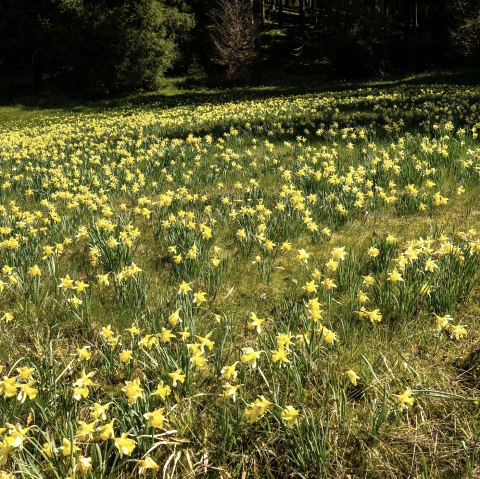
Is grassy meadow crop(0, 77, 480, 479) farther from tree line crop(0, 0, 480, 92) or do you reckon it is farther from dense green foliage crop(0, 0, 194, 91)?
dense green foliage crop(0, 0, 194, 91)

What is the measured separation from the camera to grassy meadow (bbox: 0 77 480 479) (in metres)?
1.83

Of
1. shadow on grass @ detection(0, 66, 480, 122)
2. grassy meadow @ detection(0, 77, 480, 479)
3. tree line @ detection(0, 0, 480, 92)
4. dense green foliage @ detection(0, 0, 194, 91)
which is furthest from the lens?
dense green foliage @ detection(0, 0, 194, 91)

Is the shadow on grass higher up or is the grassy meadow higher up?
the shadow on grass


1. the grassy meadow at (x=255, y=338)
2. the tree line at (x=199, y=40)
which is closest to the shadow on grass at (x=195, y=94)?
the tree line at (x=199, y=40)

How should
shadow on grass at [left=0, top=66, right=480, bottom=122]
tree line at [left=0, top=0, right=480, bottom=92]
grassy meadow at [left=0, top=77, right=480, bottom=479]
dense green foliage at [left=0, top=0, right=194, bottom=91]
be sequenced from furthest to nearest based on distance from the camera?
dense green foliage at [left=0, top=0, right=194, bottom=91] → tree line at [left=0, top=0, right=480, bottom=92] → shadow on grass at [left=0, top=66, right=480, bottom=122] → grassy meadow at [left=0, top=77, right=480, bottom=479]

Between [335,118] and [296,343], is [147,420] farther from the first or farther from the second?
[335,118]

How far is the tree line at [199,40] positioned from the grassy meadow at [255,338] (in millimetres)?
25929

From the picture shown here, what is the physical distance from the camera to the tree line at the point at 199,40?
2797cm

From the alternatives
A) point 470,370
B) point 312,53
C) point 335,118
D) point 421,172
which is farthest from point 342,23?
point 470,370

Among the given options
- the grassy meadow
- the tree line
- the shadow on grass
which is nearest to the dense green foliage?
the tree line

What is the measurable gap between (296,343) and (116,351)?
106 centimetres

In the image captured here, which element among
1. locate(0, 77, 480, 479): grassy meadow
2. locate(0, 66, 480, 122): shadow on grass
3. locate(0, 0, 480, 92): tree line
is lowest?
locate(0, 77, 480, 479): grassy meadow

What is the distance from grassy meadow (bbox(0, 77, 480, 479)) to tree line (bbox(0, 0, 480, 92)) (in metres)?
25.9

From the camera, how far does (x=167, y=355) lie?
217 centimetres
